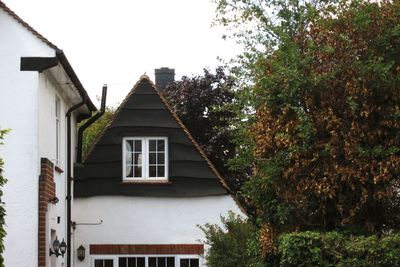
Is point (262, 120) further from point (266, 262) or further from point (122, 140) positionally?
point (122, 140)

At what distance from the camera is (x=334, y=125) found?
42.6 ft

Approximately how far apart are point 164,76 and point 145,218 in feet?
39.1

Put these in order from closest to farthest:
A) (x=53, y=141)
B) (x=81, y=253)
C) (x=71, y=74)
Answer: (x=71, y=74), (x=53, y=141), (x=81, y=253)

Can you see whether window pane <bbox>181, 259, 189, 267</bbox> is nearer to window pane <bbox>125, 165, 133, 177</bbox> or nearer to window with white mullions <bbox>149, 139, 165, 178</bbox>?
window with white mullions <bbox>149, 139, 165, 178</bbox>

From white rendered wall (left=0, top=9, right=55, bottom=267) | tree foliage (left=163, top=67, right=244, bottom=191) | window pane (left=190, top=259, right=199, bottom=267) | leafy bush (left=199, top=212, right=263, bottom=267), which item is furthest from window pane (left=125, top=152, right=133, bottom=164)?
tree foliage (left=163, top=67, right=244, bottom=191)

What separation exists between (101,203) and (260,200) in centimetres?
974

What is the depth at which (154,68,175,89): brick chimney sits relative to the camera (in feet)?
111

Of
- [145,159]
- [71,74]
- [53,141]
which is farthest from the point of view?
[145,159]

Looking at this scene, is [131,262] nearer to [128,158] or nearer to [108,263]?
[108,263]

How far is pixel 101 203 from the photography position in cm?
2330

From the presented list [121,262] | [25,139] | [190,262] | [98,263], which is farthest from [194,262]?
[25,139]

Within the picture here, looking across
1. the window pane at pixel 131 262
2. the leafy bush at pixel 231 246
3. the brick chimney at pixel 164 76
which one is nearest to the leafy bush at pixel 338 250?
the leafy bush at pixel 231 246

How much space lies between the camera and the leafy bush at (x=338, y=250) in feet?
37.9

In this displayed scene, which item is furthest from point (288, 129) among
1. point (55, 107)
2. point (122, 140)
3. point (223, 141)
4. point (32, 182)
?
point (223, 141)
